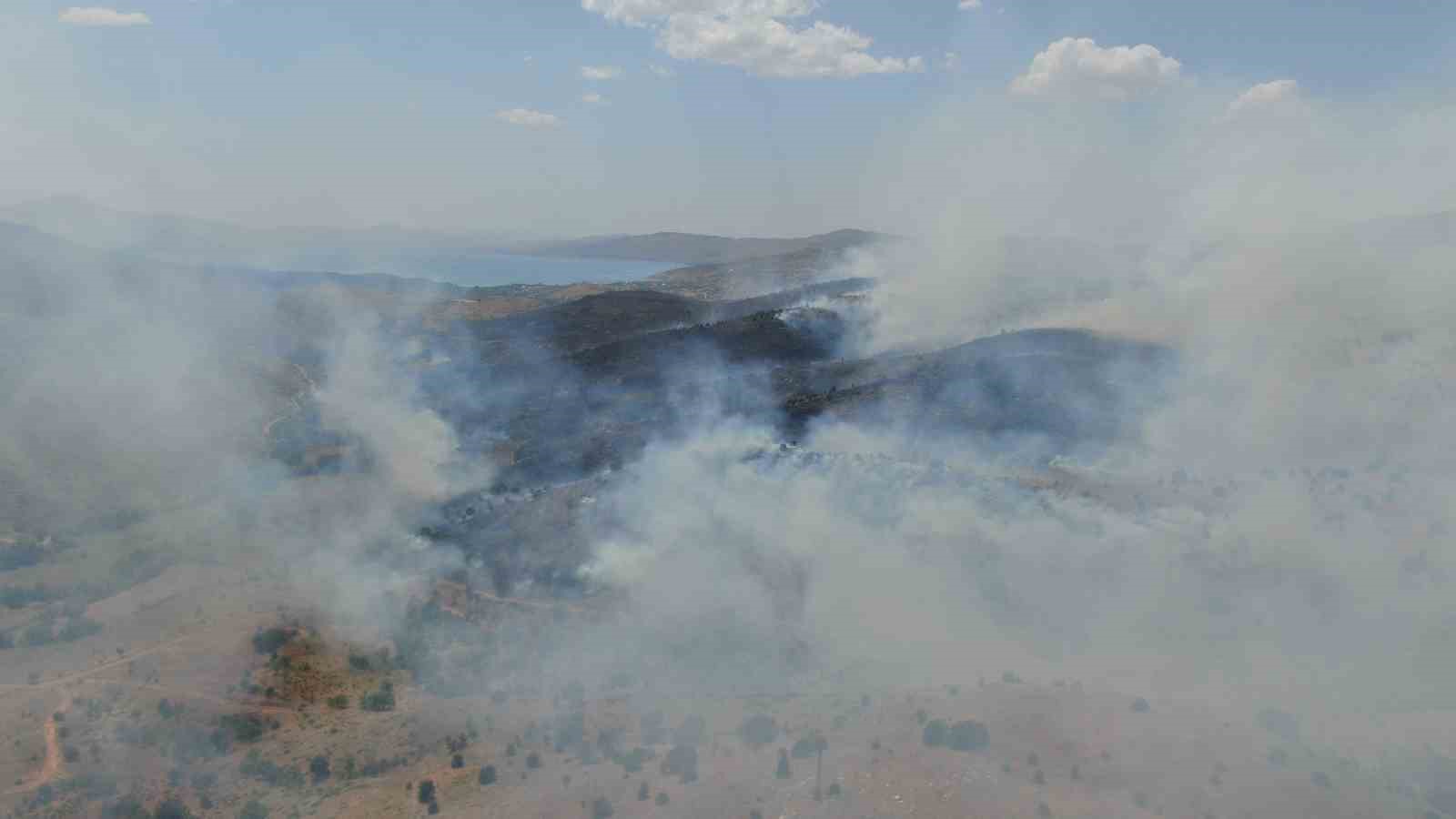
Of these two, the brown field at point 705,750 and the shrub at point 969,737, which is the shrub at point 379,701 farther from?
the shrub at point 969,737

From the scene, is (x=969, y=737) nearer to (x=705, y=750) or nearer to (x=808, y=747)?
(x=808, y=747)

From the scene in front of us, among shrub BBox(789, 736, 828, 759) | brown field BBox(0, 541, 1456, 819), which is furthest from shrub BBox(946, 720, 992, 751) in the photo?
shrub BBox(789, 736, 828, 759)

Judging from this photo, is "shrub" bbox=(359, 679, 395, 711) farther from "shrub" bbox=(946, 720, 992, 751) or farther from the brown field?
"shrub" bbox=(946, 720, 992, 751)

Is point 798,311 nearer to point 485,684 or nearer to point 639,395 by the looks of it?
point 639,395

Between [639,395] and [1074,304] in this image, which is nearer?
[639,395]

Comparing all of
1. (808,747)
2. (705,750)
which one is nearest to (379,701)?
(705,750)

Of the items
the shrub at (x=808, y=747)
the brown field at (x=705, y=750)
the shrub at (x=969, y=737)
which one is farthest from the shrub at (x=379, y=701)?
the shrub at (x=969, y=737)

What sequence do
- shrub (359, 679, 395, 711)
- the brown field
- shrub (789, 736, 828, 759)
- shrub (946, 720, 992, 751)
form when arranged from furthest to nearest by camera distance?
shrub (359, 679, 395, 711)
shrub (789, 736, 828, 759)
shrub (946, 720, 992, 751)
the brown field

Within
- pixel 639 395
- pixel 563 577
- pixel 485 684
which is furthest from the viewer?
pixel 639 395

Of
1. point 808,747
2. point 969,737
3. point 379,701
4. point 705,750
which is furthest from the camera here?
point 379,701

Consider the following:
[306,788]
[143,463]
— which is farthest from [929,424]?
[143,463]

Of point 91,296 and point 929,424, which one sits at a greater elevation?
point 91,296

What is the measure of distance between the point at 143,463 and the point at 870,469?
38.5 metres

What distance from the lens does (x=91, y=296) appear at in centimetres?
7288
